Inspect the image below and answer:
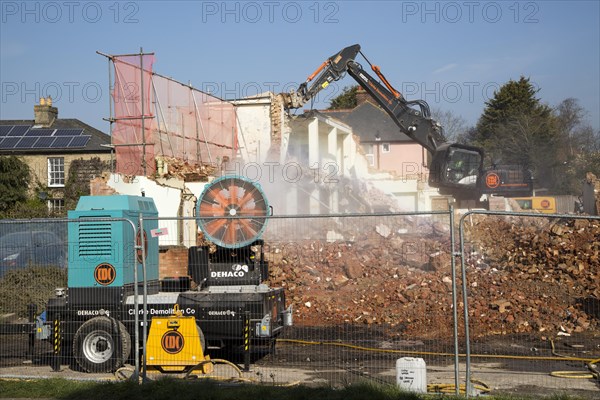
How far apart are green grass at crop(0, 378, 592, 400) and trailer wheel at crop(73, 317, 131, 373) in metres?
0.86

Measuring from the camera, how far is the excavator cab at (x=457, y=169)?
95.0ft

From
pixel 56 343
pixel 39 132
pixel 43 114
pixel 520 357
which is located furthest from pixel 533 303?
pixel 43 114

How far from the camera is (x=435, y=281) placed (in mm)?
15414

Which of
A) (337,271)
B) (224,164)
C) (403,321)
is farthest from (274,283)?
(224,164)

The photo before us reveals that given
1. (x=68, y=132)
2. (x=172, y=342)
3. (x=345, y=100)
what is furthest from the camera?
(x=345, y=100)

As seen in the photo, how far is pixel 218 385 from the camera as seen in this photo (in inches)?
355

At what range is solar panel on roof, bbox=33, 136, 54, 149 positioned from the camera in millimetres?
38500

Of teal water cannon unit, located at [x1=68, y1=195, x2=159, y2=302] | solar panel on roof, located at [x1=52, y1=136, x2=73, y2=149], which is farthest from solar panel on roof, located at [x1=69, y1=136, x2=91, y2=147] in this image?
teal water cannon unit, located at [x1=68, y1=195, x2=159, y2=302]

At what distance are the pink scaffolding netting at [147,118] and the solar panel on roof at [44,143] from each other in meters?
15.2

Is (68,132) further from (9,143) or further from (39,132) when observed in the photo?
(9,143)

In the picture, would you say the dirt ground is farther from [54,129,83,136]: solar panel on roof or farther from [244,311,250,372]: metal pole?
[54,129,83,136]: solar panel on roof

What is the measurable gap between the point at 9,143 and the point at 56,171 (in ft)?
11.0

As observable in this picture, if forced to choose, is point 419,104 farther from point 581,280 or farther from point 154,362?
point 154,362

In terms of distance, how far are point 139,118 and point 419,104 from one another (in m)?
11.8
